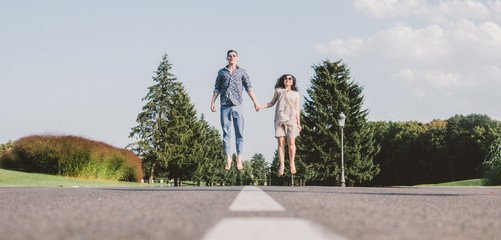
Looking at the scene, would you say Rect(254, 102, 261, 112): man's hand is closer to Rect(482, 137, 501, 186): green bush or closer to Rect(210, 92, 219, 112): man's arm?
Rect(210, 92, 219, 112): man's arm

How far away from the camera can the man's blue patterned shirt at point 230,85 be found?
9.17 m

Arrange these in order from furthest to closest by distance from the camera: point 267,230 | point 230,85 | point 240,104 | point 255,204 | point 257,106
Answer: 1. point 257,106
2. point 240,104
3. point 230,85
4. point 255,204
5. point 267,230

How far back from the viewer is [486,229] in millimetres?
2410

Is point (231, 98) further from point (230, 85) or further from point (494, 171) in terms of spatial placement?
Result: point (494, 171)

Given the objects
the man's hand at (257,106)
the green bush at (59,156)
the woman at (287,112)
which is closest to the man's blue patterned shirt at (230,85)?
the man's hand at (257,106)

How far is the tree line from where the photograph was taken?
117 feet

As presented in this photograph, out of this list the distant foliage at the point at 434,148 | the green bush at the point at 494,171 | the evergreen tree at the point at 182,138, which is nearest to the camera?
the green bush at the point at 494,171

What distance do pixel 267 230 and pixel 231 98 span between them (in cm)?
715

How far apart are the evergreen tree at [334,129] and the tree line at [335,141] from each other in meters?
0.07

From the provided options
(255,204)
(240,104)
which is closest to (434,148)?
(240,104)

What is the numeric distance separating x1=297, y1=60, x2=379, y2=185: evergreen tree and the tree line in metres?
0.07

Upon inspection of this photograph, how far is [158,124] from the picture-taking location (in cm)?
4647

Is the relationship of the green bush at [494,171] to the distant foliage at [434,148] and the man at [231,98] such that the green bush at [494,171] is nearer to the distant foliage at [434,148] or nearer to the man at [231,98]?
the man at [231,98]

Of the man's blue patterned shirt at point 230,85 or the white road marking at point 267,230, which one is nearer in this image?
the white road marking at point 267,230
